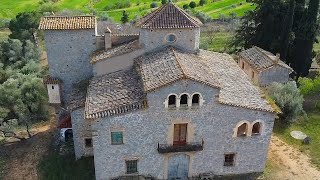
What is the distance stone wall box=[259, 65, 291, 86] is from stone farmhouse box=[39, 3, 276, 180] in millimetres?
11013

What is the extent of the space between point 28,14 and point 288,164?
46286mm

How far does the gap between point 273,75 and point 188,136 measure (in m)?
20.3

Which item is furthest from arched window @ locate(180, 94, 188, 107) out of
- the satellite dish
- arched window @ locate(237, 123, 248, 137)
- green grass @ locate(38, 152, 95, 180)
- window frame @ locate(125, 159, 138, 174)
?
the satellite dish

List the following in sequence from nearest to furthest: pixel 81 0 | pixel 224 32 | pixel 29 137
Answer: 1. pixel 29 137
2. pixel 224 32
3. pixel 81 0

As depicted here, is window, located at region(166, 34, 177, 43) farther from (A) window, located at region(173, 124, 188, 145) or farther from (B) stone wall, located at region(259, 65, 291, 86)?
(B) stone wall, located at region(259, 65, 291, 86)

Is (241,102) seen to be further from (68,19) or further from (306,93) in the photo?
(306,93)

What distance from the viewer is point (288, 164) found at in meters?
35.6

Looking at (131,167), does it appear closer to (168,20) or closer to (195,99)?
(195,99)

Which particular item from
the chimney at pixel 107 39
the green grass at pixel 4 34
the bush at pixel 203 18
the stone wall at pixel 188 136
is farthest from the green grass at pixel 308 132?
the green grass at pixel 4 34

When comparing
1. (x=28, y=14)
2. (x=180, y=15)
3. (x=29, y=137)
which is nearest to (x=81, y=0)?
(x=28, y=14)

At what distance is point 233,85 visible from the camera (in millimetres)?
33531

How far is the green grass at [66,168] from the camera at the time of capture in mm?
34031

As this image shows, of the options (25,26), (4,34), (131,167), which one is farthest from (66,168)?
(4,34)

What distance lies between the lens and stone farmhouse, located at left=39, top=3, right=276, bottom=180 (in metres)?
29.2
